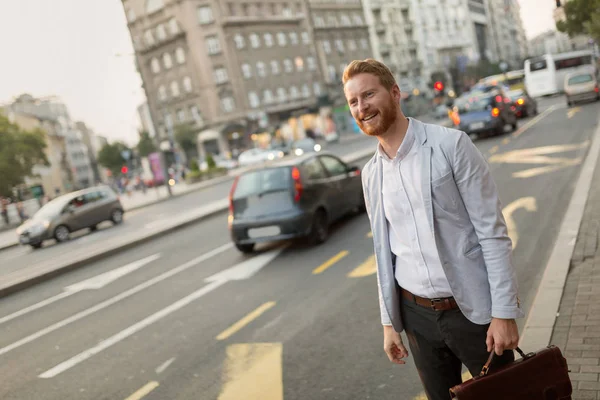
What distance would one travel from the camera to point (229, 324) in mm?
5934

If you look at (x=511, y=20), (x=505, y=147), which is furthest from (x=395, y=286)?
(x=511, y=20)

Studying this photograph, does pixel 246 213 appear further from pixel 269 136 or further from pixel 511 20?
pixel 511 20

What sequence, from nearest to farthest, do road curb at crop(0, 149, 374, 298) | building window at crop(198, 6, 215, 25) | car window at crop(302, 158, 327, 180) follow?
car window at crop(302, 158, 327, 180), road curb at crop(0, 149, 374, 298), building window at crop(198, 6, 215, 25)

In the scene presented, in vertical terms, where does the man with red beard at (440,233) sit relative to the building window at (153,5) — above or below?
below

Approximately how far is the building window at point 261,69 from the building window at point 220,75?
4.04 metres

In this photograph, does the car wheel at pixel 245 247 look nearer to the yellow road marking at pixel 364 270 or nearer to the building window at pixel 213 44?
the yellow road marking at pixel 364 270

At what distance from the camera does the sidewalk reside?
3.36 metres

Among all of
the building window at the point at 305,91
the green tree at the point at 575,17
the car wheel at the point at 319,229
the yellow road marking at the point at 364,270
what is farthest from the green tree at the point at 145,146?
the yellow road marking at the point at 364,270

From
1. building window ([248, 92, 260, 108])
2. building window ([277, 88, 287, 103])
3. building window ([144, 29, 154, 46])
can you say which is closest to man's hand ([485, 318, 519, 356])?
building window ([248, 92, 260, 108])

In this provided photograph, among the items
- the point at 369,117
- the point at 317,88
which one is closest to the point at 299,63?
the point at 317,88

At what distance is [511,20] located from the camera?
134 metres

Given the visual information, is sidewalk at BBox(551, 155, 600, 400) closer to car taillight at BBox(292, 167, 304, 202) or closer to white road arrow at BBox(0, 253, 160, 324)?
car taillight at BBox(292, 167, 304, 202)

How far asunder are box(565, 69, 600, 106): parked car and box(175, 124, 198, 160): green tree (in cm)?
3848

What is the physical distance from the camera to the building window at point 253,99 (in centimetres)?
5988
